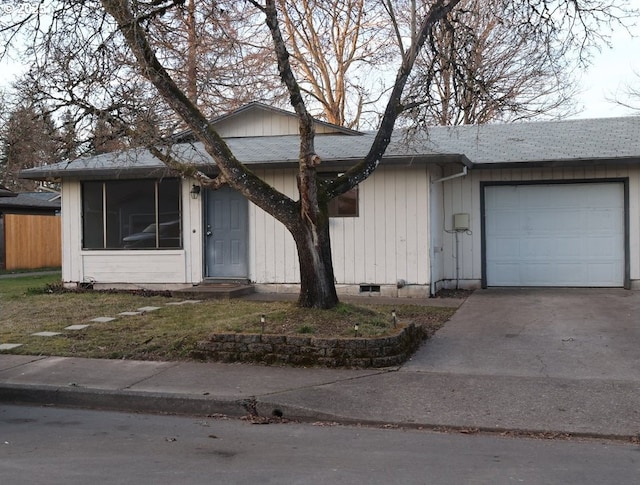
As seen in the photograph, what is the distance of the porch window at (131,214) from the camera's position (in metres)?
15.0

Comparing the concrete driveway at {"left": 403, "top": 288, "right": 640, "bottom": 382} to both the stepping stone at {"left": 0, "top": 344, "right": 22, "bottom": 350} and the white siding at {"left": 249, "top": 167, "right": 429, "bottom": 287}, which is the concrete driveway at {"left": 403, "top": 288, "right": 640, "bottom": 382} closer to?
the white siding at {"left": 249, "top": 167, "right": 429, "bottom": 287}

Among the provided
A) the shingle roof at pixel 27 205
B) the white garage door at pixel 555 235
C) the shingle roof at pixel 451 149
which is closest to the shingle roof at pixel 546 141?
the shingle roof at pixel 451 149

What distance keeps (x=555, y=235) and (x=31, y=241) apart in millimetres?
19509

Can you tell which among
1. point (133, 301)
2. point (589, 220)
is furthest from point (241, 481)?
point (589, 220)

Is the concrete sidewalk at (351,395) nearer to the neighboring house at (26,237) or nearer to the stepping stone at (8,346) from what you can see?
the stepping stone at (8,346)

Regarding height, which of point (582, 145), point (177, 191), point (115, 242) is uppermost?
point (582, 145)

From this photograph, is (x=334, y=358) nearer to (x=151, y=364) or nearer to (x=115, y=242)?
(x=151, y=364)

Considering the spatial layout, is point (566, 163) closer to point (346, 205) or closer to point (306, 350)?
point (346, 205)

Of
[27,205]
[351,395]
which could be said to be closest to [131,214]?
[351,395]

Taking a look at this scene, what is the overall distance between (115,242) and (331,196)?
7.83m

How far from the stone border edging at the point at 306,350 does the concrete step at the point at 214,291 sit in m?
5.01

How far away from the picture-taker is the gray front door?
1459 cm

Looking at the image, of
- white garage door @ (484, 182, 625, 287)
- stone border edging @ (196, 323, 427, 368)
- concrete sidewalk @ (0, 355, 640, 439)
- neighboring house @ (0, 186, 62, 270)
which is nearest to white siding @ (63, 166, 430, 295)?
white garage door @ (484, 182, 625, 287)

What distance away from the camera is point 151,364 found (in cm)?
812
